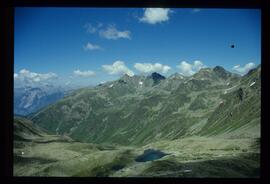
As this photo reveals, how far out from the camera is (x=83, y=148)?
240ft

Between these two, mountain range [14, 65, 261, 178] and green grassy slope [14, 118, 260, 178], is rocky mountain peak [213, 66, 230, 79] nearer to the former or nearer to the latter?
mountain range [14, 65, 261, 178]

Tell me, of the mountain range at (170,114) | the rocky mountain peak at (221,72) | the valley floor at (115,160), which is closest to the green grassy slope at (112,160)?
the valley floor at (115,160)

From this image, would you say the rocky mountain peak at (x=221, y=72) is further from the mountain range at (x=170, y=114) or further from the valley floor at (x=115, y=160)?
the valley floor at (x=115, y=160)

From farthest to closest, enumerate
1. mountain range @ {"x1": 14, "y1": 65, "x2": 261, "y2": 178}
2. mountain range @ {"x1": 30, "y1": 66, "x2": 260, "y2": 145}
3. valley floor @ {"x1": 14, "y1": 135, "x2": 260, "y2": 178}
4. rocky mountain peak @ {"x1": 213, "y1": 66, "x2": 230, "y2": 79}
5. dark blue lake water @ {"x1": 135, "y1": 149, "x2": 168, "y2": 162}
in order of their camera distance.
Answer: rocky mountain peak @ {"x1": 213, "y1": 66, "x2": 230, "y2": 79} < mountain range @ {"x1": 30, "y1": 66, "x2": 260, "y2": 145} < dark blue lake water @ {"x1": 135, "y1": 149, "x2": 168, "y2": 162} < mountain range @ {"x1": 14, "y1": 65, "x2": 261, "y2": 178} < valley floor @ {"x1": 14, "y1": 135, "x2": 260, "y2": 178}

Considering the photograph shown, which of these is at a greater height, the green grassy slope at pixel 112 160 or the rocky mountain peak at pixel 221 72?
the rocky mountain peak at pixel 221 72

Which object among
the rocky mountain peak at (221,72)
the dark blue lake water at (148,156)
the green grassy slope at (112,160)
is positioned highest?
the rocky mountain peak at (221,72)

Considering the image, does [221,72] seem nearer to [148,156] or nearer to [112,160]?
[148,156]

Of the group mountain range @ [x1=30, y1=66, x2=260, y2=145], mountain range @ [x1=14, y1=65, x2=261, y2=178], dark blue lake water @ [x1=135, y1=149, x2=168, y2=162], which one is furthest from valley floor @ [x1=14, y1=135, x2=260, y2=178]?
mountain range @ [x1=30, y1=66, x2=260, y2=145]

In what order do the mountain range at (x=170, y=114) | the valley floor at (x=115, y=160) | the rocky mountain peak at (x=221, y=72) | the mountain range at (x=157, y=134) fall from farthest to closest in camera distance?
the rocky mountain peak at (x=221, y=72)
the mountain range at (x=170, y=114)
the mountain range at (x=157, y=134)
the valley floor at (x=115, y=160)

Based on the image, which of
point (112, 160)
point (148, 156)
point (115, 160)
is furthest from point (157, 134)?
point (112, 160)

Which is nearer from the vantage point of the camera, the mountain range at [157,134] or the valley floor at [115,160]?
the valley floor at [115,160]
